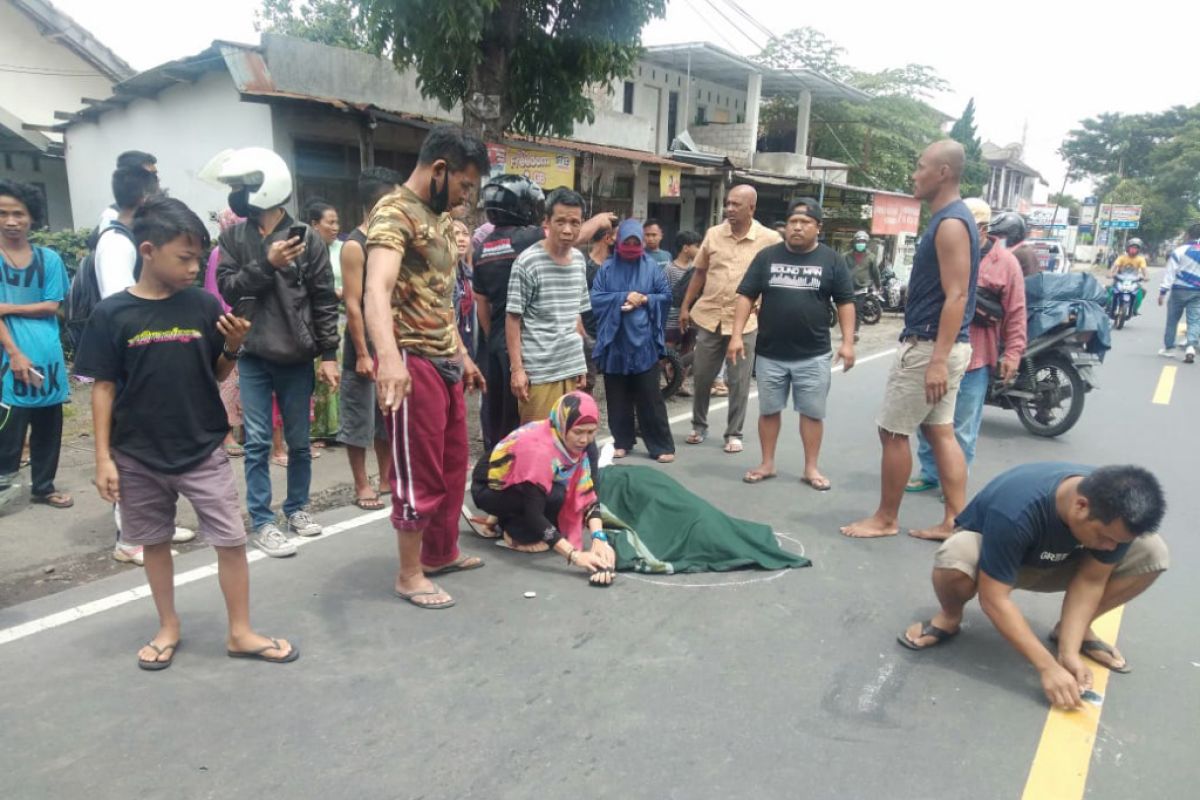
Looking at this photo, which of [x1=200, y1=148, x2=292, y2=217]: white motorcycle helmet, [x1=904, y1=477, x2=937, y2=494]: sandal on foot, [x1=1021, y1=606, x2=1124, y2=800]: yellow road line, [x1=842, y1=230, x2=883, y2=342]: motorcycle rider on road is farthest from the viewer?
[x1=842, y1=230, x2=883, y2=342]: motorcycle rider on road

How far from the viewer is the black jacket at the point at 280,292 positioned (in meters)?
3.80

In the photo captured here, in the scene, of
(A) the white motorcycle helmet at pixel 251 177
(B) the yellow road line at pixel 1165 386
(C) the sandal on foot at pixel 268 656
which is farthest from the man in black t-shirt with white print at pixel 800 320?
(B) the yellow road line at pixel 1165 386

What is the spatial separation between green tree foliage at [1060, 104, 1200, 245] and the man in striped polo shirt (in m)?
59.9

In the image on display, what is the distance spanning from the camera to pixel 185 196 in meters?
11.4

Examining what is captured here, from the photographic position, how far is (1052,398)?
682cm

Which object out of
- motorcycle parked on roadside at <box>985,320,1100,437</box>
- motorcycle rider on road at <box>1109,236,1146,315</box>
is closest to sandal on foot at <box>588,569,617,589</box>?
motorcycle parked on roadside at <box>985,320,1100,437</box>

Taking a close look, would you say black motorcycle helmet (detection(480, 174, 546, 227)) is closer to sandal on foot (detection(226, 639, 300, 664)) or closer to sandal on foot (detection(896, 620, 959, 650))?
sandal on foot (detection(226, 639, 300, 664))

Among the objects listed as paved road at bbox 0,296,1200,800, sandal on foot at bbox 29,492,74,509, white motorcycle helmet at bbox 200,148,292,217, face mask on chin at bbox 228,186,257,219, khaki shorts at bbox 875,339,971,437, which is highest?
white motorcycle helmet at bbox 200,148,292,217

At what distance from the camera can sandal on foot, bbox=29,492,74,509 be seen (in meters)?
4.48

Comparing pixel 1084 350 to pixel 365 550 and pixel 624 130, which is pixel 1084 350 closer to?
pixel 365 550

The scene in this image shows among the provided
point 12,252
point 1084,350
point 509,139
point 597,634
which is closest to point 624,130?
point 509,139

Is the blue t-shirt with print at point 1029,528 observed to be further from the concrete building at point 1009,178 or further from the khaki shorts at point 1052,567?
the concrete building at point 1009,178

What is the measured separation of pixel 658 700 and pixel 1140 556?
1756 millimetres

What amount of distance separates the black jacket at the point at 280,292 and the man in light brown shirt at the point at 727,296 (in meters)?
2.92
